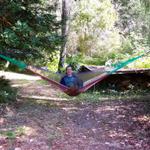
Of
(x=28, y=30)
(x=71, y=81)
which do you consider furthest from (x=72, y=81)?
(x=28, y=30)

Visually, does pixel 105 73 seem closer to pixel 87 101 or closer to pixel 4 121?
pixel 87 101

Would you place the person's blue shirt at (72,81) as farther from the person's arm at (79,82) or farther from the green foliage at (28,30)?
the green foliage at (28,30)

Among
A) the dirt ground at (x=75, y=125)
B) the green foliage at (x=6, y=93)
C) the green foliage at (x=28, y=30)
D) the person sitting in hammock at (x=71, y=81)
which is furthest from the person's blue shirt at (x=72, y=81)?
the green foliage at (x=6, y=93)

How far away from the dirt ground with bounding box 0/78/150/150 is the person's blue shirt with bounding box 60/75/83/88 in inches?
18.5

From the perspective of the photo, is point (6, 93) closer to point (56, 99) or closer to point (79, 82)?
Result: point (79, 82)

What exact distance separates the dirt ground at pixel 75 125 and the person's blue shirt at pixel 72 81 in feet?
1.54

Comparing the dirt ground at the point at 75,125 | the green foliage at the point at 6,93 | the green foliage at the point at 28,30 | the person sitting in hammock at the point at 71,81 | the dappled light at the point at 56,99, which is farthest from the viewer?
the person sitting in hammock at the point at 71,81

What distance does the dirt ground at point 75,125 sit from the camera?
4.23 meters

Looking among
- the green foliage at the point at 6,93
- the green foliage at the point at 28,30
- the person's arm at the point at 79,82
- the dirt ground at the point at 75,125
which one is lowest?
the dirt ground at the point at 75,125

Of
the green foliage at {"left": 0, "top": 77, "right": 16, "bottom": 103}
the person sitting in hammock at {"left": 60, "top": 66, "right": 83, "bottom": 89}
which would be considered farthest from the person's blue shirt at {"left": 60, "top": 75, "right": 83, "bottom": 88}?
the green foliage at {"left": 0, "top": 77, "right": 16, "bottom": 103}

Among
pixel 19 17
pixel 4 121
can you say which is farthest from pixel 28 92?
pixel 4 121

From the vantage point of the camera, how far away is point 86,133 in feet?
15.6

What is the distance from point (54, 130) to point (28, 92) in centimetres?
351

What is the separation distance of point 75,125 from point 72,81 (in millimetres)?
1340
